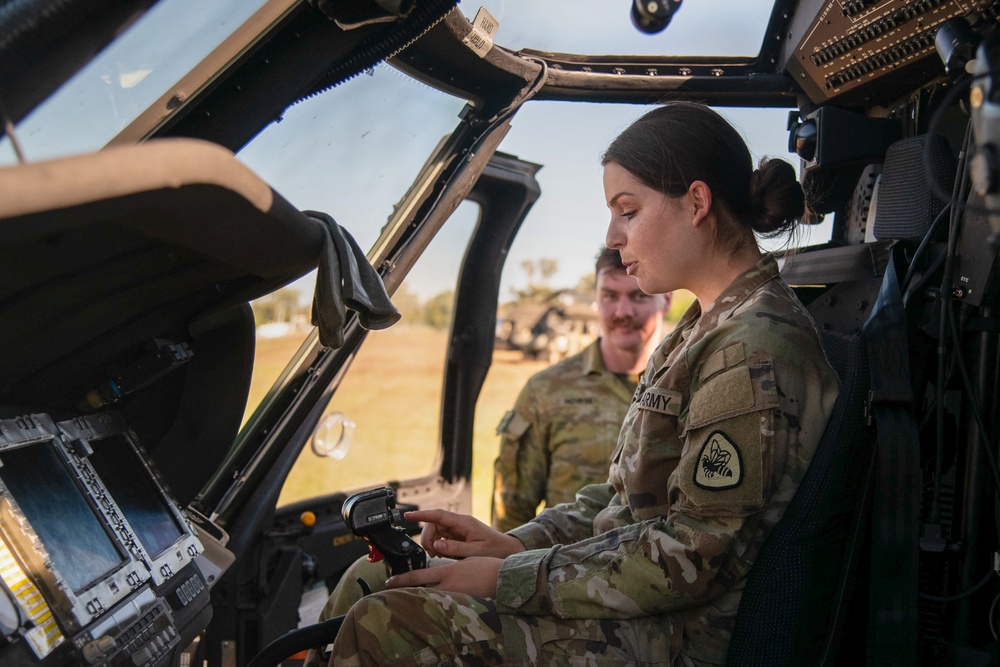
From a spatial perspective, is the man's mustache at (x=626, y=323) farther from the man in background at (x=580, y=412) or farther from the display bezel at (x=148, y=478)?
the display bezel at (x=148, y=478)

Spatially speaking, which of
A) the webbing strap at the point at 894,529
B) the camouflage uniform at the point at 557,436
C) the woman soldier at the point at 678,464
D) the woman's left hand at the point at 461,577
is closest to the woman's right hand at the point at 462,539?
the woman soldier at the point at 678,464

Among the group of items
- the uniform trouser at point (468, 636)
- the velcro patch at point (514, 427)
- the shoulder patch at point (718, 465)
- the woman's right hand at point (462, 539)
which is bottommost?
the uniform trouser at point (468, 636)

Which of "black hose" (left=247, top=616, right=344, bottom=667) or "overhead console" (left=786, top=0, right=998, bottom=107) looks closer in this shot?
"black hose" (left=247, top=616, right=344, bottom=667)

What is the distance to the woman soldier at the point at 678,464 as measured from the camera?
144 centimetres

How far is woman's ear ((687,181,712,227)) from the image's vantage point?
166 cm

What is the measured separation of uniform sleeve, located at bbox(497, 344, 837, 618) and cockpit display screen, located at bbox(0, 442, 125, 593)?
2.27ft

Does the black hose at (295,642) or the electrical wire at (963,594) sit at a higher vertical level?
the electrical wire at (963,594)

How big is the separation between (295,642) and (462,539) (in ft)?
1.28

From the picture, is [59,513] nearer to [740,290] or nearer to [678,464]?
[678,464]

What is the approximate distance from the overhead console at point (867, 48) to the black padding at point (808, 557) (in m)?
0.84

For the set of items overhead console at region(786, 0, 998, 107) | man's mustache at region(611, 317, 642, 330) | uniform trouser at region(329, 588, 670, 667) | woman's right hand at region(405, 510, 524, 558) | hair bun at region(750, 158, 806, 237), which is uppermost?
overhead console at region(786, 0, 998, 107)

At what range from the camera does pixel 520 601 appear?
1.53m

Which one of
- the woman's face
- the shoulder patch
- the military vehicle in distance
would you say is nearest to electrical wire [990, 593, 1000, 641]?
the military vehicle in distance

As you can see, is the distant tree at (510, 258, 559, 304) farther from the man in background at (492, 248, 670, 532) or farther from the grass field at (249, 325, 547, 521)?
the man in background at (492, 248, 670, 532)
